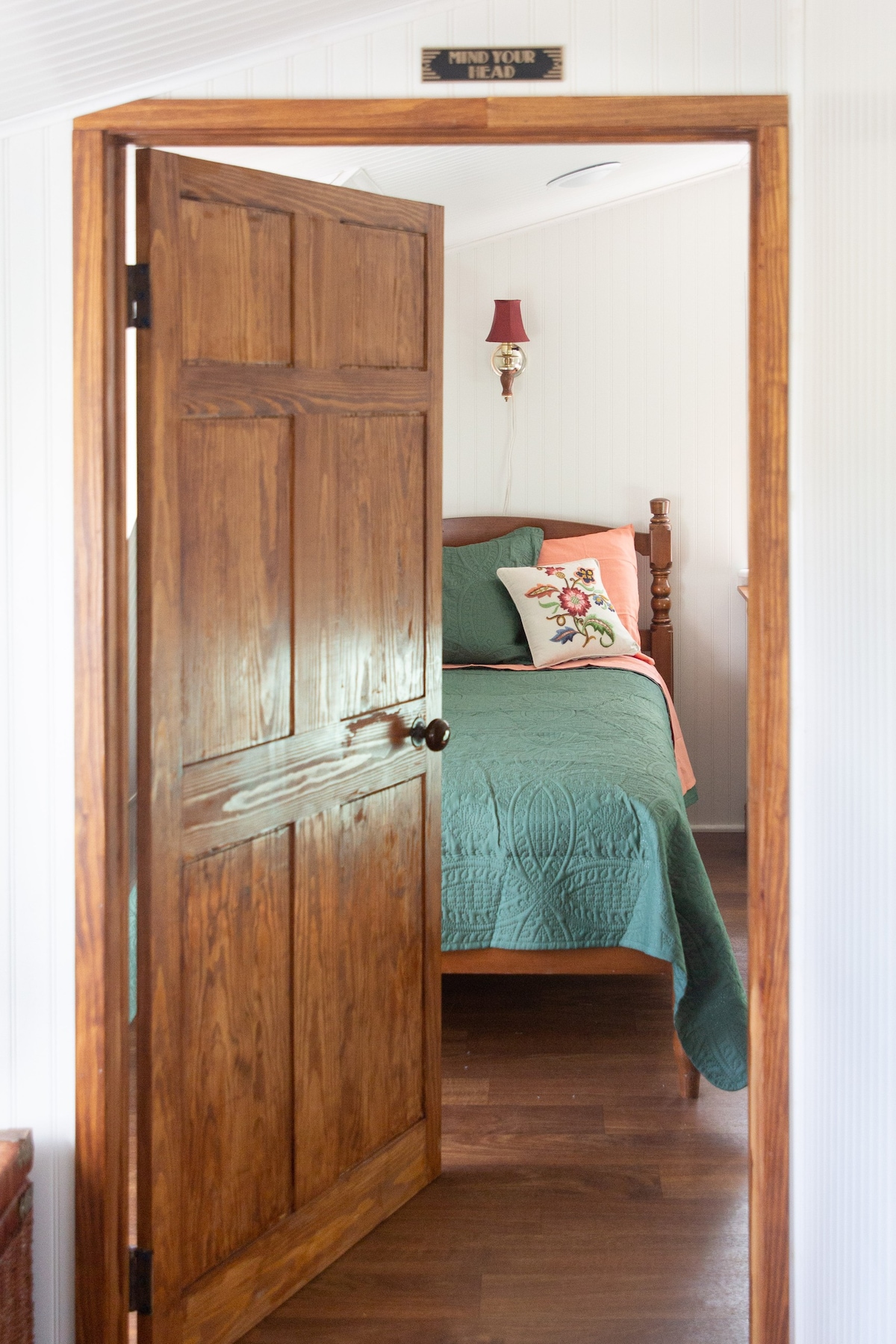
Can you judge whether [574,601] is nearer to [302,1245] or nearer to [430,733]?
[430,733]

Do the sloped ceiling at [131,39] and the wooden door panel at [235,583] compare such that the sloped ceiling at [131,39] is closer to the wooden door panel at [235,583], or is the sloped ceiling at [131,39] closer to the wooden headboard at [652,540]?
the wooden door panel at [235,583]

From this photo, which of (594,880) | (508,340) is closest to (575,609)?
(508,340)

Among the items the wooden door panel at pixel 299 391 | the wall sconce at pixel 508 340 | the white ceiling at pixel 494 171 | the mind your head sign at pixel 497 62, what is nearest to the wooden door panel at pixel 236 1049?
the wooden door panel at pixel 299 391

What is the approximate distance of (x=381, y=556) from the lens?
2.38 m

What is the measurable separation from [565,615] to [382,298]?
7.92 ft

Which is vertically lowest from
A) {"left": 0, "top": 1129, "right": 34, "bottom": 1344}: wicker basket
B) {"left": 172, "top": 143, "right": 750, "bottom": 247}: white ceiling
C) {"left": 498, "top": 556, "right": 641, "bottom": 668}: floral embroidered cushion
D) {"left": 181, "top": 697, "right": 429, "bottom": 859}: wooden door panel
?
{"left": 0, "top": 1129, "right": 34, "bottom": 1344}: wicker basket

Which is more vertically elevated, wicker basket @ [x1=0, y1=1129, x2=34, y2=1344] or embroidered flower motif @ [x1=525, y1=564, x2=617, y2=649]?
embroidered flower motif @ [x1=525, y1=564, x2=617, y2=649]

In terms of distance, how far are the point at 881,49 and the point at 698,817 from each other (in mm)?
4239

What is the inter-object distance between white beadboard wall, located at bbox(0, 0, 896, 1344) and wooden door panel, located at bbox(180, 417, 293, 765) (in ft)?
0.66

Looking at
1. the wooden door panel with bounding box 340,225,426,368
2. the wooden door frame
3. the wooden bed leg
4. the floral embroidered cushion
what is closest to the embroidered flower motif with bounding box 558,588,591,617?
the floral embroidered cushion

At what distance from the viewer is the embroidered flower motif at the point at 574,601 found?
15.2 ft

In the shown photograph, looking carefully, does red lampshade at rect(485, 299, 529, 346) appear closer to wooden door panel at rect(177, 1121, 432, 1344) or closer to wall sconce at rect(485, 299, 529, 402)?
wall sconce at rect(485, 299, 529, 402)

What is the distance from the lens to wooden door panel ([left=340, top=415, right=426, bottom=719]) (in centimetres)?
228

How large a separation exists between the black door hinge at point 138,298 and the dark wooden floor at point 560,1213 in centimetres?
173
